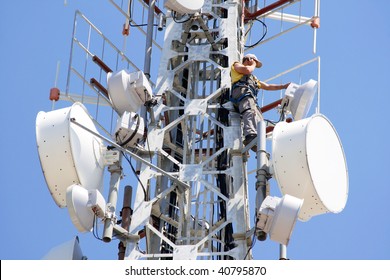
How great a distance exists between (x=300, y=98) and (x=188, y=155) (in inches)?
81.9

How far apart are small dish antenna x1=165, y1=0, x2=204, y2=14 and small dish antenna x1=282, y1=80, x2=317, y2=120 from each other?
2096mm

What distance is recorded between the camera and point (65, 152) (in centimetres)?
2066

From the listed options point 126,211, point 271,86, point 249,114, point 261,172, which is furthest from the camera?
point 271,86

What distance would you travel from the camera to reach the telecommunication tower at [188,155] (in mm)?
20188

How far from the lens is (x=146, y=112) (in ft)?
72.9

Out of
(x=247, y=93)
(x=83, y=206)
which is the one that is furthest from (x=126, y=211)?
(x=247, y=93)

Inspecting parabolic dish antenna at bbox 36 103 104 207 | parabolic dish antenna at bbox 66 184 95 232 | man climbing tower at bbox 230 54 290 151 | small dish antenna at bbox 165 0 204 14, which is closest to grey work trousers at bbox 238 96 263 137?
man climbing tower at bbox 230 54 290 151

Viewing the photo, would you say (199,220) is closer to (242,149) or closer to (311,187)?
(242,149)

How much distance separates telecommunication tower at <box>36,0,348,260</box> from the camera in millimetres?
20188

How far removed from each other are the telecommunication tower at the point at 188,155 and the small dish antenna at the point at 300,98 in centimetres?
2

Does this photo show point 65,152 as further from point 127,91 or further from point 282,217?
point 282,217

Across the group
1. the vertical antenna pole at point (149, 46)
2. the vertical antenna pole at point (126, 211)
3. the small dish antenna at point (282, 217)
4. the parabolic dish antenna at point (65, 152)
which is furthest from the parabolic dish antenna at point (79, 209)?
the vertical antenna pole at point (149, 46)
